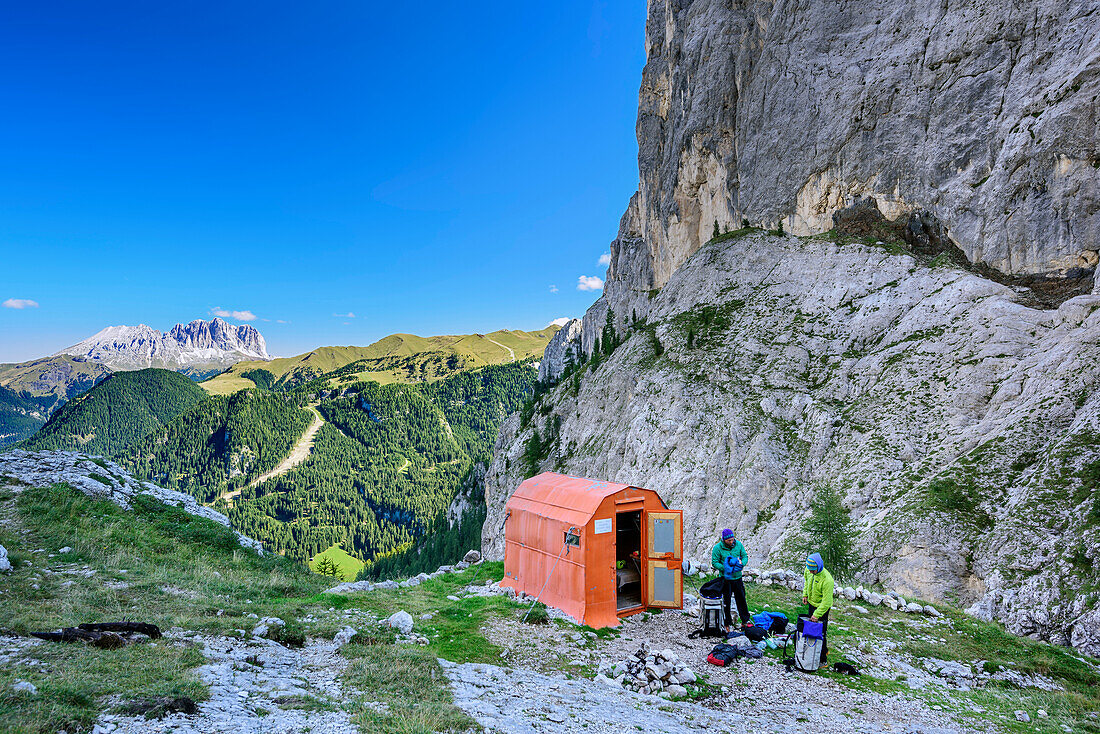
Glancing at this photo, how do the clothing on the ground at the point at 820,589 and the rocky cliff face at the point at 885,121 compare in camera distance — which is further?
the rocky cliff face at the point at 885,121

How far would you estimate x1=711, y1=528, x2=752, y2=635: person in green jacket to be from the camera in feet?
50.3

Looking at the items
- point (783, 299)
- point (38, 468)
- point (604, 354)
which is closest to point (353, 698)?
point (38, 468)

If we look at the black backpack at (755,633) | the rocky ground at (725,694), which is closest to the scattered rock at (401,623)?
the rocky ground at (725,694)

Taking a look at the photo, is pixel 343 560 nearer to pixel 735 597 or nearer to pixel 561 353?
pixel 561 353

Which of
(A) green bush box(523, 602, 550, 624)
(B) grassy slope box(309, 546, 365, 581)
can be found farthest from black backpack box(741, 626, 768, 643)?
(B) grassy slope box(309, 546, 365, 581)

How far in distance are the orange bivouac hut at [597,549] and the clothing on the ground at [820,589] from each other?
4760 mm

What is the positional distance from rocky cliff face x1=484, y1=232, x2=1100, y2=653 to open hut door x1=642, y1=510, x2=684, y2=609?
11393 millimetres

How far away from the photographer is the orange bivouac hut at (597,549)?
16.6m

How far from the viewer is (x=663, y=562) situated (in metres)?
17.7

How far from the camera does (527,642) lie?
1468 cm

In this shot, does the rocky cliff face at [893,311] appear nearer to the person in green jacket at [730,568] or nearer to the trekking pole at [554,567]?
the person in green jacket at [730,568]

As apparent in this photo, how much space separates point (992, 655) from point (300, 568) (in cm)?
2490

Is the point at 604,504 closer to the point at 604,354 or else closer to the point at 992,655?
the point at 992,655

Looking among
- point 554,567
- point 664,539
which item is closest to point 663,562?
point 664,539
